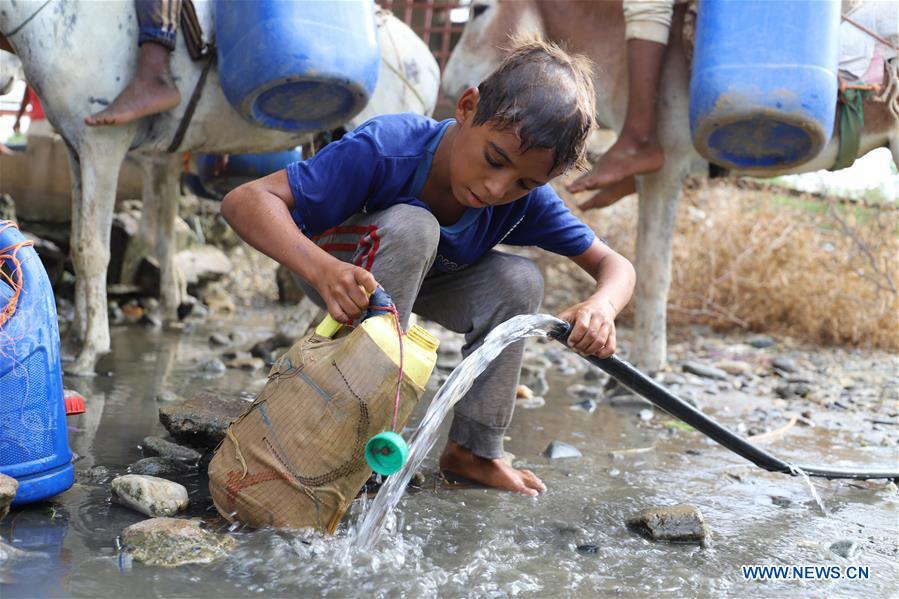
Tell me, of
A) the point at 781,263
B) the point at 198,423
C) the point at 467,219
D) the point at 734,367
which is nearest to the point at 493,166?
the point at 467,219

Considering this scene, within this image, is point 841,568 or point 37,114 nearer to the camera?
point 841,568

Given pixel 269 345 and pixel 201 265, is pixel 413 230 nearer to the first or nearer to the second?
pixel 269 345

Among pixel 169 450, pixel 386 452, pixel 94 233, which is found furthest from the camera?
pixel 94 233

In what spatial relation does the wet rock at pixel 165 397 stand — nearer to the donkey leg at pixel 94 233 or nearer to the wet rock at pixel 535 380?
the donkey leg at pixel 94 233

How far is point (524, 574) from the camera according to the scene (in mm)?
1807

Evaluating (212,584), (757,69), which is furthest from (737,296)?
(212,584)

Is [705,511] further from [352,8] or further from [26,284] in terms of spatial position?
[352,8]

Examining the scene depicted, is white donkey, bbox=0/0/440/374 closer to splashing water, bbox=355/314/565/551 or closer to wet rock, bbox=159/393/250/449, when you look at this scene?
wet rock, bbox=159/393/250/449

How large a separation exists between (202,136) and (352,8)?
1.04 meters

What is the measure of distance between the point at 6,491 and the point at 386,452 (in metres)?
→ 0.79

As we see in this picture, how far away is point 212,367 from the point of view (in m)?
3.90

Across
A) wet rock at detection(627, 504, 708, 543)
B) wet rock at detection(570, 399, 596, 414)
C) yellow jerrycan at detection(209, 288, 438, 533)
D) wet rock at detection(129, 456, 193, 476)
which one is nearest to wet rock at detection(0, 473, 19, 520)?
yellow jerrycan at detection(209, 288, 438, 533)

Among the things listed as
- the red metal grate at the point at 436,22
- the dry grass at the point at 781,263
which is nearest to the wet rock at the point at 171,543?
the dry grass at the point at 781,263

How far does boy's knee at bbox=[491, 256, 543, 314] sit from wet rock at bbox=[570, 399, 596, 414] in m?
1.37
